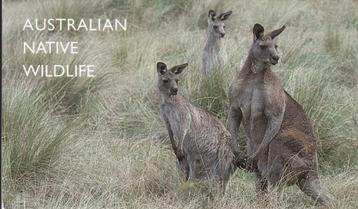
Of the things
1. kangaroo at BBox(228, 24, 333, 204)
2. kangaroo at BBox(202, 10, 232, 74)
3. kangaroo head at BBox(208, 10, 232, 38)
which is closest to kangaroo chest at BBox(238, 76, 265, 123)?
kangaroo at BBox(228, 24, 333, 204)

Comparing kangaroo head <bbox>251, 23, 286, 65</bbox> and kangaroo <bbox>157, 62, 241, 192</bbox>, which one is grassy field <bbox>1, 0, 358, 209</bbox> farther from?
kangaroo head <bbox>251, 23, 286, 65</bbox>

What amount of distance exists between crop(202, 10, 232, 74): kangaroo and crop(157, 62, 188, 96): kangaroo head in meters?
1.41

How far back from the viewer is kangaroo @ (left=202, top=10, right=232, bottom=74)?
7.01 meters

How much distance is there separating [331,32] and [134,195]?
5.22 meters

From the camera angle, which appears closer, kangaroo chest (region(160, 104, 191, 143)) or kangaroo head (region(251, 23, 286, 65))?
kangaroo head (region(251, 23, 286, 65))

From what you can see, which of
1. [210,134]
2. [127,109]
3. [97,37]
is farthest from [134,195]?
[97,37]

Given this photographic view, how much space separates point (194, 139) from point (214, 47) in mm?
2710

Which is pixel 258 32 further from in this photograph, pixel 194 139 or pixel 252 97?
pixel 194 139

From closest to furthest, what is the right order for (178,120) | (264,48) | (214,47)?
(264,48) < (178,120) < (214,47)

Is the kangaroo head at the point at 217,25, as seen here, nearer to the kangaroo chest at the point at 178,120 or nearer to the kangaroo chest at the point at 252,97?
the kangaroo chest at the point at 178,120

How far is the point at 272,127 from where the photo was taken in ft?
15.9

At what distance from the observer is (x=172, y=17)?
37.5ft

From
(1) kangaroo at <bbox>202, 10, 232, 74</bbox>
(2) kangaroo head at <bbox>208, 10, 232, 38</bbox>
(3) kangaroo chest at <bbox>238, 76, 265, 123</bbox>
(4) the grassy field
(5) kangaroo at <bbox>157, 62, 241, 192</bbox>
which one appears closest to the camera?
(3) kangaroo chest at <bbox>238, 76, 265, 123</bbox>

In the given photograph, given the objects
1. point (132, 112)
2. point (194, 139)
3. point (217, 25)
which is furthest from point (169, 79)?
point (217, 25)
